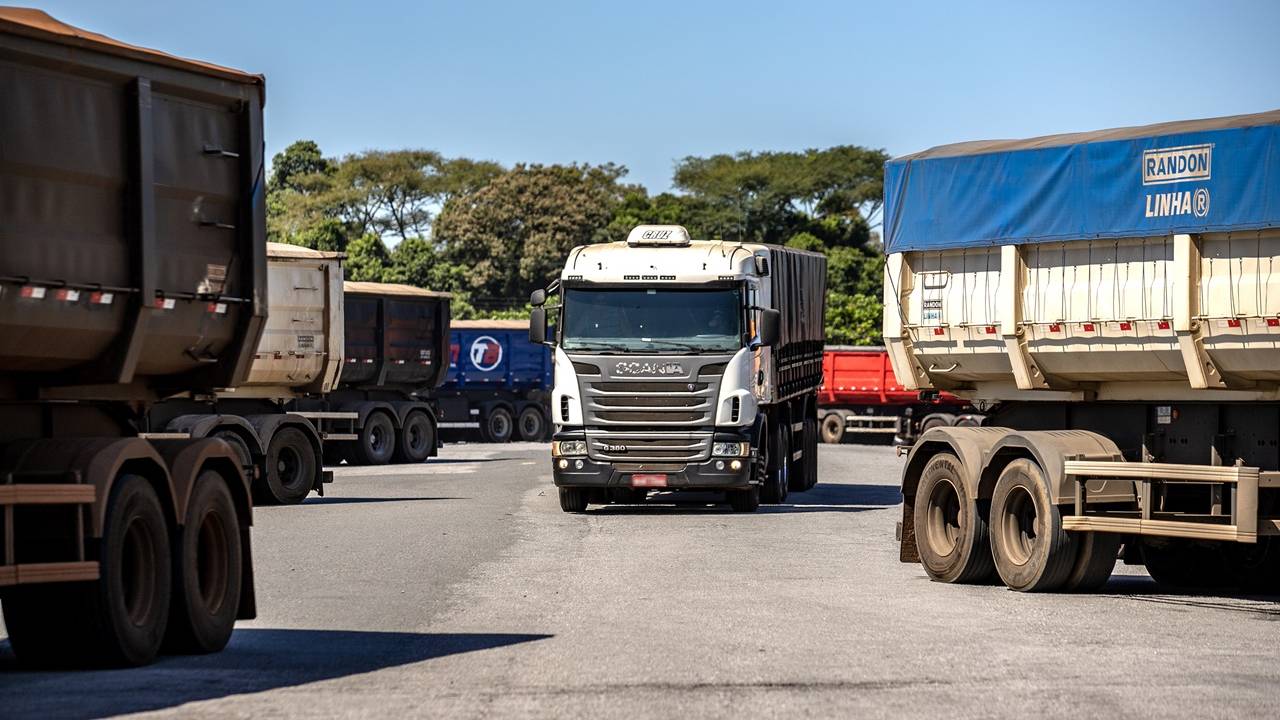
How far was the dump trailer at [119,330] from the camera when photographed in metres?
10.1

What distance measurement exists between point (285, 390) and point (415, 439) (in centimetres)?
1152

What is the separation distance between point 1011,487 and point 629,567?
3.53 metres

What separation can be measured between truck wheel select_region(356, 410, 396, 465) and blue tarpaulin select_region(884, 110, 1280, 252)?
78.1ft

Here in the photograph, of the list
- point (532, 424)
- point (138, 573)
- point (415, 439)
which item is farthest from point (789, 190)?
point (138, 573)

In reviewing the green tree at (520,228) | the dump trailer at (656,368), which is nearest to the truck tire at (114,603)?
the dump trailer at (656,368)

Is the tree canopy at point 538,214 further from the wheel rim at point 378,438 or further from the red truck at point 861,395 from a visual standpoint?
the wheel rim at point 378,438

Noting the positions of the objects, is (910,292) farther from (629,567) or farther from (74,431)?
(74,431)

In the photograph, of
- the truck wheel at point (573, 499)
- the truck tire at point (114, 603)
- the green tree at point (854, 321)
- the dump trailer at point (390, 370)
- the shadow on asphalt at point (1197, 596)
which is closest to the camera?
the truck tire at point (114, 603)

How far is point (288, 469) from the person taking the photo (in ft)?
91.6

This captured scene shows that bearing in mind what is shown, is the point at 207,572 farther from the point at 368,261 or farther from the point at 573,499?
the point at 368,261

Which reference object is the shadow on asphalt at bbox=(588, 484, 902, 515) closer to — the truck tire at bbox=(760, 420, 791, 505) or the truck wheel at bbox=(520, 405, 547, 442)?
the truck tire at bbox=(760, 420, 791, 505)

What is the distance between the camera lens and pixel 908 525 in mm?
17328

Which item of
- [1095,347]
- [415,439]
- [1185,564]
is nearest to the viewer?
[1095,347]

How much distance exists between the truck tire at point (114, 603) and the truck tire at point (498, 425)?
152 feet
